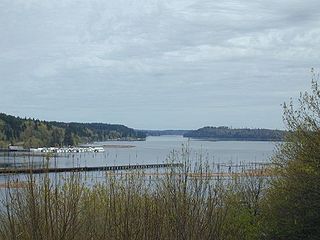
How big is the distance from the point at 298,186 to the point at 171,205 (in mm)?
5473

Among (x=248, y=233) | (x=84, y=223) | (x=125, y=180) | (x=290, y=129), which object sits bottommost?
(x=248, y=233)

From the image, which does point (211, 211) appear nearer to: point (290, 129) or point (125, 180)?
point (125, 180)

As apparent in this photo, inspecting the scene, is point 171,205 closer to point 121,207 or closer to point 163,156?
point 121,207

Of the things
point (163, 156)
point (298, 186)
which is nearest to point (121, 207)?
point (298, 186)

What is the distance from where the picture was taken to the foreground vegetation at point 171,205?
8.86 m

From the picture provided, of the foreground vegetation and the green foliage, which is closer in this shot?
the foreground vegetation

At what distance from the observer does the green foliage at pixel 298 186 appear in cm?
1478

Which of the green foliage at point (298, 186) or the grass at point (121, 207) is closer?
the grass at point (121, 207)

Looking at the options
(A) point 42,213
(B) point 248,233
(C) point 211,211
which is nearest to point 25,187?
(A) point 42,213

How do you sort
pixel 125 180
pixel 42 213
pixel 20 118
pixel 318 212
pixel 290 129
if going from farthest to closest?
1. pixel 20 118
2. pixel 290 129
3. pixel 318 212
4. pixel 125 180
5. pixel 42 213

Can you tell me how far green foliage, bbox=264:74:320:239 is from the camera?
14.8 metres

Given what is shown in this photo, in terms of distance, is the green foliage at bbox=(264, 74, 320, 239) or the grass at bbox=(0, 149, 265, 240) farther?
the green foliage at bbox=(264, 74, 320, 239)

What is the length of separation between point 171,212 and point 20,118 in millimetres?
104155

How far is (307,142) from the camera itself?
50.2ft
